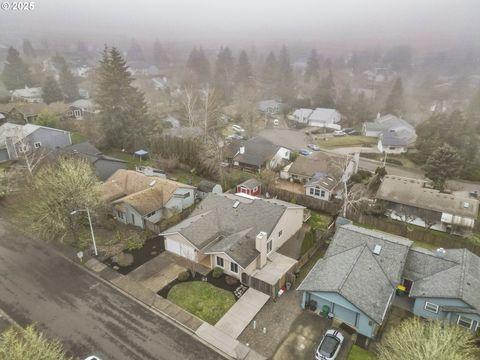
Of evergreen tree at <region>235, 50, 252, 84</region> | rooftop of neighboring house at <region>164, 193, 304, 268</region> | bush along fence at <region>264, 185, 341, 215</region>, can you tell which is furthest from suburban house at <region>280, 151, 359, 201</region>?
evergreen tree at <region>235, 50, 252, 84</region>

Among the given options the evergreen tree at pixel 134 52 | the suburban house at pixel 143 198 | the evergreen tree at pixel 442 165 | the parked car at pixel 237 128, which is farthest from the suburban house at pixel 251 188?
the evergreen tree at pixel 134 52

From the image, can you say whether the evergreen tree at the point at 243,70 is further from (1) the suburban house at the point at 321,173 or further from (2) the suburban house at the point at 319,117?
(1) the suburban house at the point at 321,173

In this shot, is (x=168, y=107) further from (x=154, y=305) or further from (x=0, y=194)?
(x=154, y=305)

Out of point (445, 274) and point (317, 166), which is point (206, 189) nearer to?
point (317, 166)

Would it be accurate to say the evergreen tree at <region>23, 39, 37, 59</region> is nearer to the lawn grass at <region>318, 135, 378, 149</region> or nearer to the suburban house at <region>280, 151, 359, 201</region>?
the lawn grass at <region>318, 135, 378, 149</region>

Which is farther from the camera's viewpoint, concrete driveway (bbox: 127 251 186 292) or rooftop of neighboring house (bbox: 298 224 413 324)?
concrete driveway (bbox: 127 251 186 292)

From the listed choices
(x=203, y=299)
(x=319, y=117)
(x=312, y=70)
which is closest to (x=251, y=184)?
(x=203, y=299)
